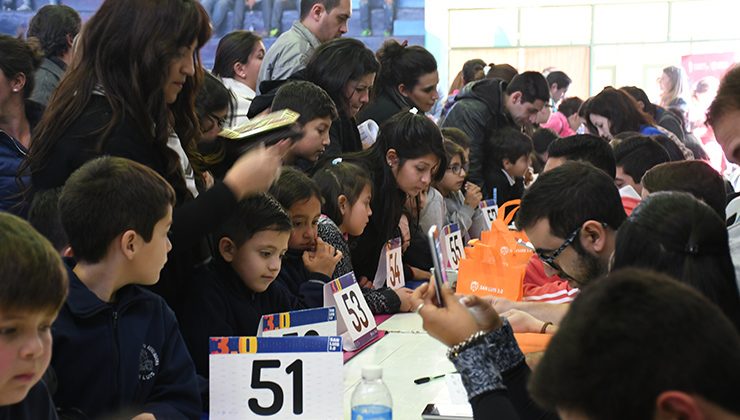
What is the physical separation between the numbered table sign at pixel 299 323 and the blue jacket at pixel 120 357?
0.85 feet

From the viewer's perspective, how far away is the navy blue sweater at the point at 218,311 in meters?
2.27

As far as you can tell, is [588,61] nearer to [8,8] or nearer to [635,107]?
[635,107]

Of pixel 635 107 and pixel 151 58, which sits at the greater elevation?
pixel 151 58

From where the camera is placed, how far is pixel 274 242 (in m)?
2.40

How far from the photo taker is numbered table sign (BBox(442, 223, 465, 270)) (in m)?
3.79

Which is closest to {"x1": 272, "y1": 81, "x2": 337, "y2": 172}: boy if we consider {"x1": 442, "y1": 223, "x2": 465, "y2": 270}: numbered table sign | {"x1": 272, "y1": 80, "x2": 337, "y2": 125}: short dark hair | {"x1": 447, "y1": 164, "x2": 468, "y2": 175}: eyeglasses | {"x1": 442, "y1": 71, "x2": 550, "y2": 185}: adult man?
{"x1": 272, "y1": 80, "x2": 337, "y2": 125}: short dark hair

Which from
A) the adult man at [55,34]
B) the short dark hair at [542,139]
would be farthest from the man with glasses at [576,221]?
the short dark hair at [542,139]

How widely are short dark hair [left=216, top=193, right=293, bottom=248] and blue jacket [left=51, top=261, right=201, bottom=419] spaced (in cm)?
50

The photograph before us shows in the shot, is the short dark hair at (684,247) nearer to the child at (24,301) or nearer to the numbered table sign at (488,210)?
the child at (24,301)

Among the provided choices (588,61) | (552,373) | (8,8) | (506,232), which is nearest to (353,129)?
(506,232)

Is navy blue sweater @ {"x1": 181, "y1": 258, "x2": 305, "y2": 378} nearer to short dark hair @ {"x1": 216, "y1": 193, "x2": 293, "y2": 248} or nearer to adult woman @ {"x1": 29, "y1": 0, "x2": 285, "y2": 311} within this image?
short dark hair @ {"x1": 216, "y1": 193, "x2": 293, "y2": 248}

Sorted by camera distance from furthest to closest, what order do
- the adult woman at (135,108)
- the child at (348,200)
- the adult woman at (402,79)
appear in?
the adult woman at (402,79)
the child at (348,200)
the adult woman at (135,108)

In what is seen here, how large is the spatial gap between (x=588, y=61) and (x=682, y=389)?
32.3ft

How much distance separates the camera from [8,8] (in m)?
10.1
